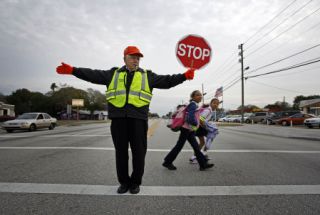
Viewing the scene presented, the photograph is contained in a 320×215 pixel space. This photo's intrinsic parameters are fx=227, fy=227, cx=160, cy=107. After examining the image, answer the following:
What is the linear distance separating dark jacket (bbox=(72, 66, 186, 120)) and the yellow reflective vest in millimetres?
56

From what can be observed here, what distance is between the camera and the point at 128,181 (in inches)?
130

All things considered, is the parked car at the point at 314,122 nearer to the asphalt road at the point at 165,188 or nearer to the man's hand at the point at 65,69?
the asphalt road at the point at 165,188

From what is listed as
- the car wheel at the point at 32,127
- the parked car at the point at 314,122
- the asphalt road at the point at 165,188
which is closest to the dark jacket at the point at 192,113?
the asphalt road at the point at 165,188

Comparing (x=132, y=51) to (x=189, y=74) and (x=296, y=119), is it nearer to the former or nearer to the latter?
(x=189, y=74)

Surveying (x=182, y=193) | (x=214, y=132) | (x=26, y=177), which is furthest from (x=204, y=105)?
(x=26, y=177)

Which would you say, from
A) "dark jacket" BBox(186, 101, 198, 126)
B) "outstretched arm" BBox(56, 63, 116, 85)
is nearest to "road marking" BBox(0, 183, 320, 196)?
"dark jacket" BBox(186, 101, 198, 126)

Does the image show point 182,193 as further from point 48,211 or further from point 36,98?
point 36,98

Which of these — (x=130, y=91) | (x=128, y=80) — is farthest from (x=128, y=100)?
(x=128, y=80)

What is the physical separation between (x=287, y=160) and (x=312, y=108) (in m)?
61.6

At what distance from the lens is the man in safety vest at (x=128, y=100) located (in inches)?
121

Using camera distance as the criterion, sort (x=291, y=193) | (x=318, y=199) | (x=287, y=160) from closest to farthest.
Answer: (x=318, y=199), (x=291, y=193), (x=287, y=160)

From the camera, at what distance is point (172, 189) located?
3.40 meters

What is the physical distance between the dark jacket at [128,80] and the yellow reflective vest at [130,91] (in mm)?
56

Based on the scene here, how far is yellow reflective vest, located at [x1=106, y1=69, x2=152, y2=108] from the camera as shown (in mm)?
3064
